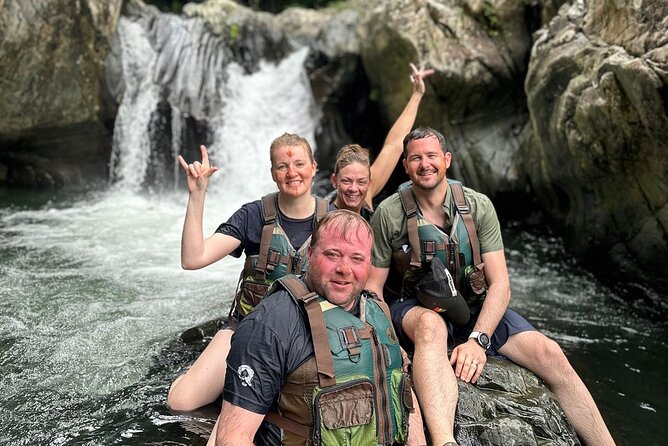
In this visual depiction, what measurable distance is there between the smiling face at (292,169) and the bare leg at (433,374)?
1012mm

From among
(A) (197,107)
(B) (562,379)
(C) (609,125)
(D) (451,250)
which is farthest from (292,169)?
(A) (197,107)

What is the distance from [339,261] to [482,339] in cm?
143

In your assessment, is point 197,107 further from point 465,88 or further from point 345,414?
point 345,414

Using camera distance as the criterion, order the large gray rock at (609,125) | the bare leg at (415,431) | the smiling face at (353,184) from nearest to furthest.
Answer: the bare leg at (415,431)
the smiling face at (353,184)
the large gray rock at (609,125)

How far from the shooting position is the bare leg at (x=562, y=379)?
3551mm

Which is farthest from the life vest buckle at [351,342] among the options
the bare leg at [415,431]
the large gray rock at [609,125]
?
the large gray rock at [609,125]

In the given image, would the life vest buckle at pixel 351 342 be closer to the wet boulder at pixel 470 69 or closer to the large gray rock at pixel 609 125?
the large gray rock at pixel 609 125

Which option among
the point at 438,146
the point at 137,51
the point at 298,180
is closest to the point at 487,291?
the point at 438,146

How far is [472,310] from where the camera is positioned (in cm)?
401

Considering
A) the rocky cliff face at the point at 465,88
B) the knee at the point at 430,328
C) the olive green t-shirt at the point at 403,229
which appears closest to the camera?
the knee at the point at 430,328

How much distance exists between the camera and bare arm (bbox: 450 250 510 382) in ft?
11.7

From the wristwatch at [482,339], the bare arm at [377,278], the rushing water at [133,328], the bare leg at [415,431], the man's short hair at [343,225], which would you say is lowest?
the rushing water at [133,328]

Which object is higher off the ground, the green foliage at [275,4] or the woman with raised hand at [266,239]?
the green foliage at [275,4]

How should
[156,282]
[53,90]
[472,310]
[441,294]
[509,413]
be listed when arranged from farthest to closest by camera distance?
[53,90] → [156,282] → [472,310] → [441,294] → [509,413]
